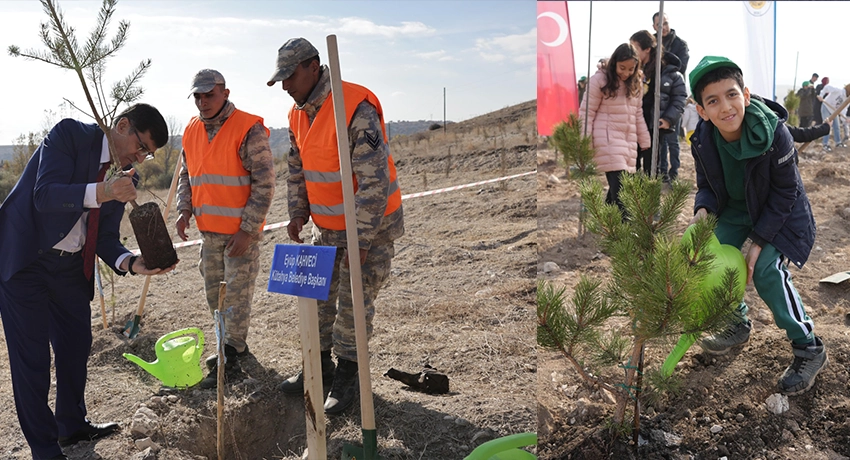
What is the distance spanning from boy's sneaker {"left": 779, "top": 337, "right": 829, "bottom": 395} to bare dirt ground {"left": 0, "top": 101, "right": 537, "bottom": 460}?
1.18 m

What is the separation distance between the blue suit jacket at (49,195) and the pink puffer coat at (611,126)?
3.71 meters

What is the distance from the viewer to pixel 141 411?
3168 mm

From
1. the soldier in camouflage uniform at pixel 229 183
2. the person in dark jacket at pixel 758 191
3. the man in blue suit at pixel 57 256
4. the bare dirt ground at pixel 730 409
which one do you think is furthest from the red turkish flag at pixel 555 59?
the man in blue suit at pixel 57 256

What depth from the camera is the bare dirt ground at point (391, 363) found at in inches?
117

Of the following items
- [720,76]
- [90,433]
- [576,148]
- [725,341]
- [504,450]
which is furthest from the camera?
[576,148]

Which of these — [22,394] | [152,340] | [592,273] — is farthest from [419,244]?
[22,394]

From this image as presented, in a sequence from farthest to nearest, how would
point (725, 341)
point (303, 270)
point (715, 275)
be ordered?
point (725, 341), point (715, 275), point (303, 270)

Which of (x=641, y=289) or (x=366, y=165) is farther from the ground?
(x=366, y=165)

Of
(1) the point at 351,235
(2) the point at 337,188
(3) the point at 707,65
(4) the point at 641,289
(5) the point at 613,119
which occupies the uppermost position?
(3) the point at 707,65

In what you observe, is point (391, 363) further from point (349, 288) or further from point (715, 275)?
point (715, 275)

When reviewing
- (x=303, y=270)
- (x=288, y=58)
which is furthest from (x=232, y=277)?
(x=303, y=270)

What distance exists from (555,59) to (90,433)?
17.2ft

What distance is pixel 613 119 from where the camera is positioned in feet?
16.9

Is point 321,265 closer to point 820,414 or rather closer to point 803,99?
point 820,414
